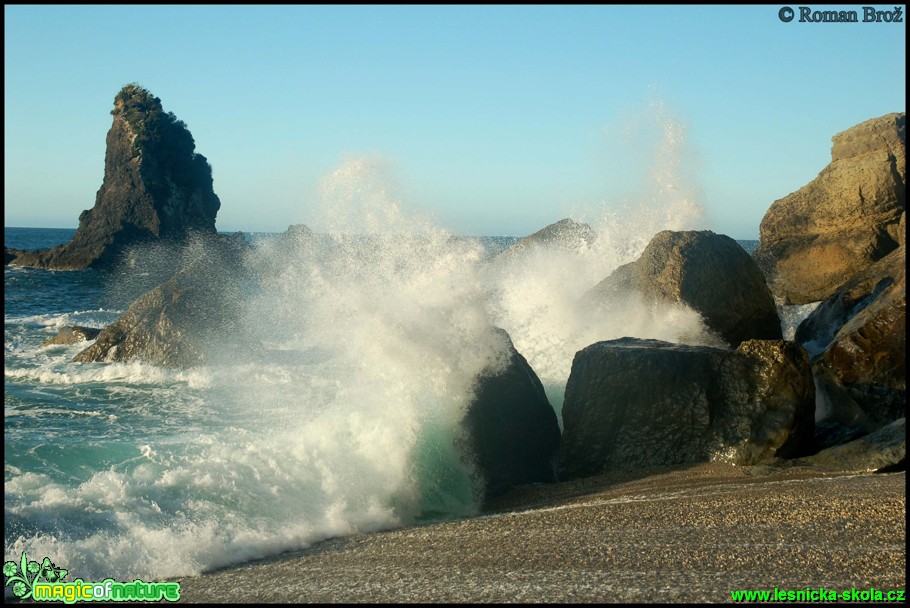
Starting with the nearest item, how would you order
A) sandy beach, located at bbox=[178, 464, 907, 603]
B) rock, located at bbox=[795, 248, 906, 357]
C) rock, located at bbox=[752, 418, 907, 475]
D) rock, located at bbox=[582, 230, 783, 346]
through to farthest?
sandy beach, located at bbox=[178, 464, 907, 603]
rock, located at bbox=[752, 418, 907, 475]
rock, located at bbox=[795, 248, 906, 357]
rock, located at bbox=[582, 230, 783, 346]

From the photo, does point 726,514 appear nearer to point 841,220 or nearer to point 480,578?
point 480,578

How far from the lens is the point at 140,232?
4853cm

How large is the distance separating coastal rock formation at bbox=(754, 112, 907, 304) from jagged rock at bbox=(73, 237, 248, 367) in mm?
9831

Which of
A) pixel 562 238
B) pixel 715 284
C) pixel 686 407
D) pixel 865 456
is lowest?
pixel 865 456

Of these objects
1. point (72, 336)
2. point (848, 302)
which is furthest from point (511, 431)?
point (72, 336)

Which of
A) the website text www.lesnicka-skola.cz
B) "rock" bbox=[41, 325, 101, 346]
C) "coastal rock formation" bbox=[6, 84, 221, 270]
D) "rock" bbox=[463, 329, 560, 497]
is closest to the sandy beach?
the website text www.lesnicka-skola.cz

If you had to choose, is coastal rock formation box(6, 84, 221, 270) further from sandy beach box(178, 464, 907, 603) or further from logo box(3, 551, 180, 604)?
sandy beach box(178, 464, 907, 603)

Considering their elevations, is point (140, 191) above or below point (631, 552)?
above

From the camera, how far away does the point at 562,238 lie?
16.8 metres

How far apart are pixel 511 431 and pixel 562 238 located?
374 inches

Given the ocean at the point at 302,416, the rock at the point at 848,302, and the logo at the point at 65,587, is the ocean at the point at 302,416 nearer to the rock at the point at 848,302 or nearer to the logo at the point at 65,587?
the logo at the point at 65,587

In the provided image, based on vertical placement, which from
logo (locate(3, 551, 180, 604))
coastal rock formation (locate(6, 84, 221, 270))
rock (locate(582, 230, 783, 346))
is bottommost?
logo (locate(3, 551, 180, 604))

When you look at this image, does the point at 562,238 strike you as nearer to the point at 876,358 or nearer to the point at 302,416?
the point at 302,416

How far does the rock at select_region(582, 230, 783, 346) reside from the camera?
10.1 meters
